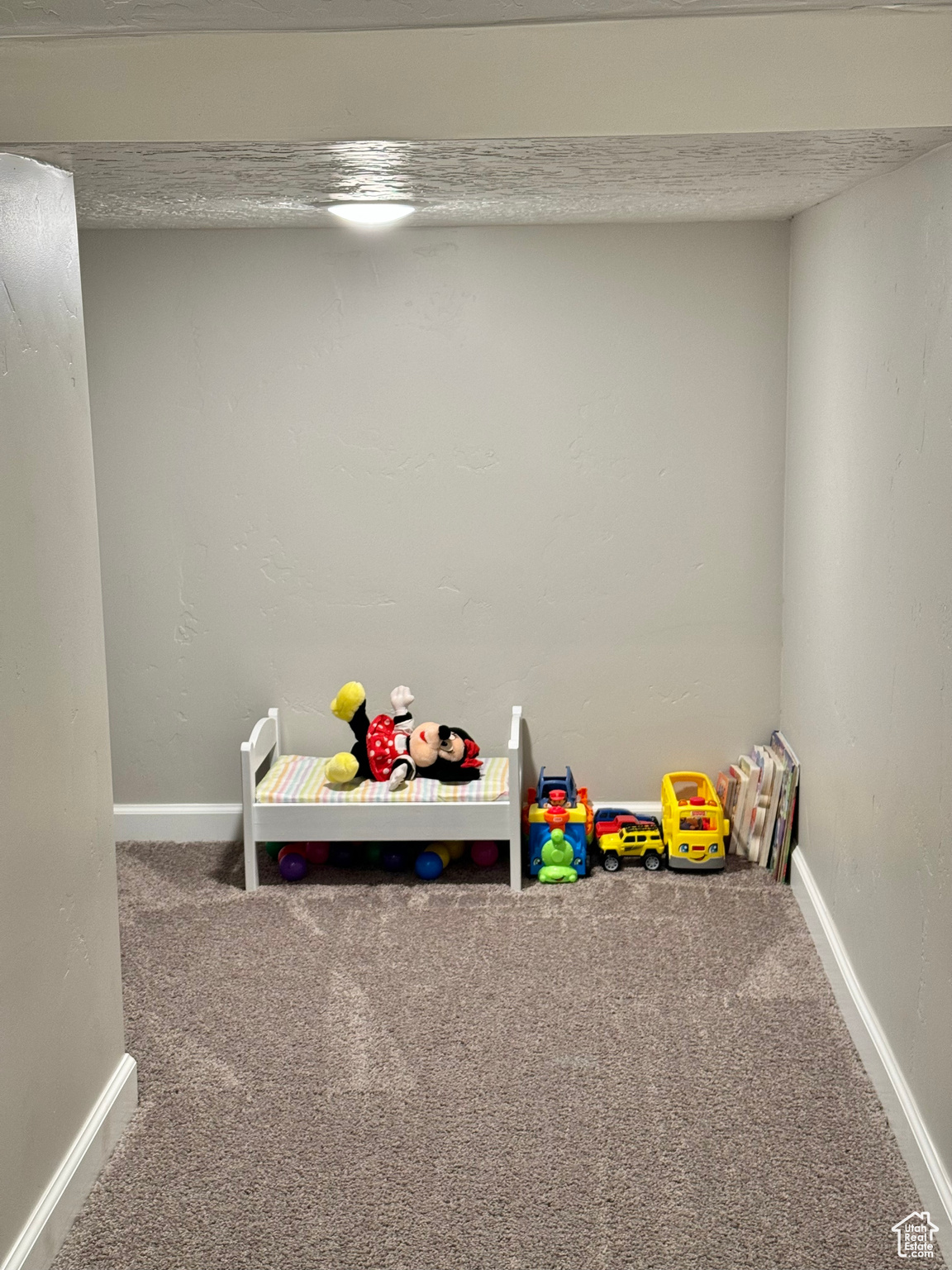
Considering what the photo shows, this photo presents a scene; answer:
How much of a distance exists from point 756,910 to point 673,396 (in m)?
1.59

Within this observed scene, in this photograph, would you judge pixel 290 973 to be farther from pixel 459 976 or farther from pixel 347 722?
pixel 347 722

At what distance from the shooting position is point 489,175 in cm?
239

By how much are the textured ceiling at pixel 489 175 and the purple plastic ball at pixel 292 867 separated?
188 centimetres

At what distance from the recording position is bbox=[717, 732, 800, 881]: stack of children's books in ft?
11.8

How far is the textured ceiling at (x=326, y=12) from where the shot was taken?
5.72ft

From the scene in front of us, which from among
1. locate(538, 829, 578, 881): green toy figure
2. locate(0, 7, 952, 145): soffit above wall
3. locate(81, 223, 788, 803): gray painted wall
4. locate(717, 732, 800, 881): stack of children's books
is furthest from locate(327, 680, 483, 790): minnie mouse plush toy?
locate(0, 7, 952, 145): soffit above wall

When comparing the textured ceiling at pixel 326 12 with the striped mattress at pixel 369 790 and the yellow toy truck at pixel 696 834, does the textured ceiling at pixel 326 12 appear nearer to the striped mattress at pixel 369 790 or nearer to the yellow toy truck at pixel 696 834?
the striped mattress at pixel 369 790

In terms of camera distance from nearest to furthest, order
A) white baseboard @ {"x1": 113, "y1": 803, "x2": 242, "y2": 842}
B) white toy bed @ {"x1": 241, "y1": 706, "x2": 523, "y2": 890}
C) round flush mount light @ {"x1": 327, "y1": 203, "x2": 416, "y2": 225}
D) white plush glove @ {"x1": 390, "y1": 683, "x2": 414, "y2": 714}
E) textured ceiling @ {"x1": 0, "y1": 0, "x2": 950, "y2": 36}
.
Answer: textured ceiling @ {"x1": 0, "y1": 0, "x2": 950, "y2": 36}
round flush mount light @ {"x1": 327, "y1": 203, "x2": 416, "y2": 225}
white toy bed @ {"x1": 241, "y1": 706, "x2": 523, "y2": 890}
white plush glove @ {"x1": 390, "y1": 683, "x2": 414, "y2": 714}
white baseboard @ {"x1": 113, "y1": 803, "x2": 242, "y2": 842}

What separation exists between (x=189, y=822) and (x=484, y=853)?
1.02 meters

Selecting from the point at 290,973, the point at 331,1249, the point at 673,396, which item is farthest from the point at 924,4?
the point at 290,973

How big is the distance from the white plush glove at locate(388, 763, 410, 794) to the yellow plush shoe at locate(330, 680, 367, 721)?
250 millimetres

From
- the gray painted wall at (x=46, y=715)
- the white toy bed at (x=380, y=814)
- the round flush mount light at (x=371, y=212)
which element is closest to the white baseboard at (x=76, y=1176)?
the gray painted wall at (x=46, y=715)

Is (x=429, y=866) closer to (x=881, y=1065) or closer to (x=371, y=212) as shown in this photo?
(x=881, y=1065)

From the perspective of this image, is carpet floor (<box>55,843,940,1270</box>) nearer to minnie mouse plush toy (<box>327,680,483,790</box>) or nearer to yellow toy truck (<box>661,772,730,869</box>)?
yellow toy truck (<box>661,772,730,869</box>)
